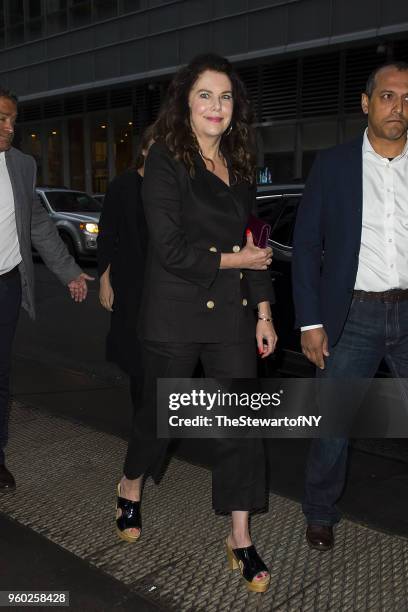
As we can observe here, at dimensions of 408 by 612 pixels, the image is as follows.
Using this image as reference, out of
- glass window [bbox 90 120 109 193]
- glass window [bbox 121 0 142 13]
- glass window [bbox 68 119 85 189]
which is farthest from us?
glass window [bbox 68 119 85 189]

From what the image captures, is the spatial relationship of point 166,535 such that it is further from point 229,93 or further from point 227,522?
point 229,93

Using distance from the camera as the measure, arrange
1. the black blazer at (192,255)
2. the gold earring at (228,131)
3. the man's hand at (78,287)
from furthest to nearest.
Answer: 1. the man's hand at (78,287)
2. the gold earring at (228,131)
3. the black blazer at (192,255)

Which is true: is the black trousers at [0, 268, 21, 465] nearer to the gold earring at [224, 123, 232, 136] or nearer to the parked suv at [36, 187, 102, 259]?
the gold earring at [224, 123, 232, 136]

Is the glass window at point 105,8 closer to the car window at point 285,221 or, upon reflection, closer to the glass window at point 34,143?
the glass window at point 34,143

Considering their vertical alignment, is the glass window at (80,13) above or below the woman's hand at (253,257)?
above

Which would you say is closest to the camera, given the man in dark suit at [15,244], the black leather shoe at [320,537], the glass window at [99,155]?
the black leather shoe at [320,537]

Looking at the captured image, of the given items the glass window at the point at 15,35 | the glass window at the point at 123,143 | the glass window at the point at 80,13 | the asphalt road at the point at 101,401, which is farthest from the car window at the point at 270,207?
the glass window at the point at 15,35

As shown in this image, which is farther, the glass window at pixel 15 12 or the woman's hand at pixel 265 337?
the glass window at pixel 15 12

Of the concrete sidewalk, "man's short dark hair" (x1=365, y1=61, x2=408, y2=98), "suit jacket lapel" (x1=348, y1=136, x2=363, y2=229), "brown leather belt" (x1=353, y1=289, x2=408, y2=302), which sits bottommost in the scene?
the concrete sidewalk

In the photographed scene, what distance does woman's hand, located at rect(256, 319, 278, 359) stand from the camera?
3055 millimetres

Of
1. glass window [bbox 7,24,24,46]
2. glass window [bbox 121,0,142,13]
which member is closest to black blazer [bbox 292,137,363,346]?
glass window [bbox 121,0,142,13]

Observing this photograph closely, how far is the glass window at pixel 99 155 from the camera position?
26188 millimetres

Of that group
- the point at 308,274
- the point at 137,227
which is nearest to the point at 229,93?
the point at 308,274
